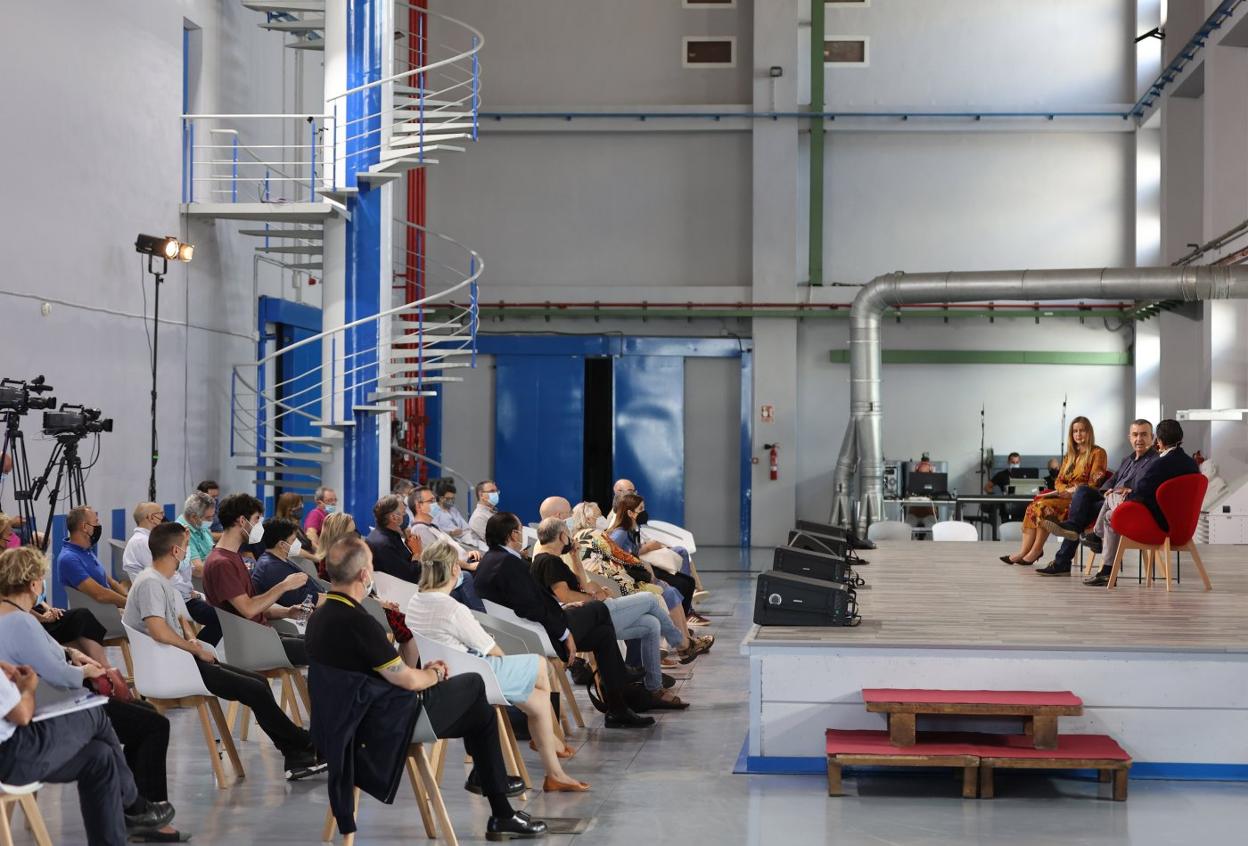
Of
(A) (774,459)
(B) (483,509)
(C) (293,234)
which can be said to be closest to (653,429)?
(A) (774,459)

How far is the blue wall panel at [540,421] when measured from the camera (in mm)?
19516

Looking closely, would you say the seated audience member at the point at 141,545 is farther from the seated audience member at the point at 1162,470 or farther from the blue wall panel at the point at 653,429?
the blue wall panel at the point at 653,429

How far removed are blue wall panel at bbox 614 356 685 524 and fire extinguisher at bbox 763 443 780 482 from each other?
4.06 ft

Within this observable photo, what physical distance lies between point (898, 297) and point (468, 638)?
12.6 meters

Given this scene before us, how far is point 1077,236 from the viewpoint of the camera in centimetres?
1902

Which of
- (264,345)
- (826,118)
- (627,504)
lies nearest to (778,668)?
(627,504)

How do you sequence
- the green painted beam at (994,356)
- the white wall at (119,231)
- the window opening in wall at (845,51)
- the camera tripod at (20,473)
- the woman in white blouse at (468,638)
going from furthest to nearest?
the window opening in wall at (845,51)
the green painted beam at (994,356)
the white wall at (119,231)
the camera tripod at (20,473)
the woman in white blouse at (468,638)

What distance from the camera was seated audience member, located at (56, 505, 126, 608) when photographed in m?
6.91

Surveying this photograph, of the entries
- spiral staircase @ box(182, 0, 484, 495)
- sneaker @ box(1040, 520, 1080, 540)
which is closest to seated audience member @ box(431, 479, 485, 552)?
spiral staircase @ box(182, 0, 484, 495)

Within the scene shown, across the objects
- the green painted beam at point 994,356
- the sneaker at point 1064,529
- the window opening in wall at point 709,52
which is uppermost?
the window opening in wall at point 709,52

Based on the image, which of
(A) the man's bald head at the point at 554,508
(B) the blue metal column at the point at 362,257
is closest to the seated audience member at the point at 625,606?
(A) the man's bald head at the point at 554,508

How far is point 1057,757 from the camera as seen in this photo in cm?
548

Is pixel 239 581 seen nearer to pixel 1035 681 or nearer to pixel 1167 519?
pixel 1035 681

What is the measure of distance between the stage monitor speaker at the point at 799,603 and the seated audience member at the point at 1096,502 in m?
3.15
